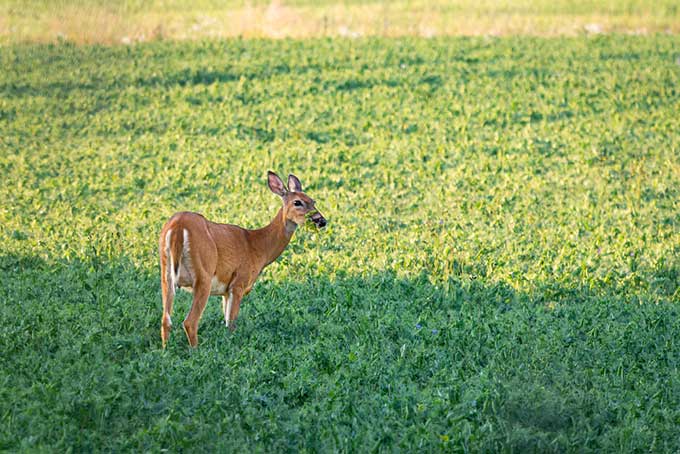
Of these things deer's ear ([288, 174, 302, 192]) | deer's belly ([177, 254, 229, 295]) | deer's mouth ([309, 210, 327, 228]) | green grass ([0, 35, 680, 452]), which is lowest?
green grass ([0, 35, 680, 452])

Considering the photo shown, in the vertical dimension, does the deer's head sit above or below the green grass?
above

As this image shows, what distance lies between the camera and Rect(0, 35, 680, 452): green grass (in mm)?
7324

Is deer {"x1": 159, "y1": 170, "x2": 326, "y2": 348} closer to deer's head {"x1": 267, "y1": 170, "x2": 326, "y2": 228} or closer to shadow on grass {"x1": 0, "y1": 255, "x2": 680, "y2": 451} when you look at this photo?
deer's head {"x1": 267, "y1": 170, "x2": 326, "y2": 228}

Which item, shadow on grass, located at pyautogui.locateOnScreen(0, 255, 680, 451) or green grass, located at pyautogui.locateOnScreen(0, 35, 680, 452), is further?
green grass, located at pyautogui.locateOnScreen(0, 35, 680, 452)

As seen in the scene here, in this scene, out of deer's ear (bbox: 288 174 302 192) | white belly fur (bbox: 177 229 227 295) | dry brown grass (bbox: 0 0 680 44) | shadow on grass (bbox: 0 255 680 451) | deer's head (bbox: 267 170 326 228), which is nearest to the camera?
A: shadow on grass (bbox: 0 255 680 451)

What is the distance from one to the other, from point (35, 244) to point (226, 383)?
5805mm

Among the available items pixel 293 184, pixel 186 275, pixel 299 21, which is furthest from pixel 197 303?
pixel 299 21

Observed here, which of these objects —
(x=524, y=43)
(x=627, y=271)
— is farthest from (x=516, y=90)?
(x=627, y=271)

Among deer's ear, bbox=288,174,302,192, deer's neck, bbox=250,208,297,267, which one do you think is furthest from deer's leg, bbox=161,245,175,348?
deer's ear, bbox=288,174,302,192

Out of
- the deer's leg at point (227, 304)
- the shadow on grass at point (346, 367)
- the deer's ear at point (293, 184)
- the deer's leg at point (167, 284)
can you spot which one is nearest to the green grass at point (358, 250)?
the shadow on grass at point (346, 367)

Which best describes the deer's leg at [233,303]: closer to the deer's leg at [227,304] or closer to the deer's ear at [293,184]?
the deer's leg at [227,304]

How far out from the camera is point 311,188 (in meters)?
16.5

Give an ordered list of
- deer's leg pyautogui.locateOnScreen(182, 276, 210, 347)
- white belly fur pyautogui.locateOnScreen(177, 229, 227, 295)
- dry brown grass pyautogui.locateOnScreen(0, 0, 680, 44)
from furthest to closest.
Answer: dry brown grass pyautogui.locateOnScreen(0, 0, 680, 44) < deer's leg pyautogui.locateOnScreen(182, 276, 210, 347) < white belly fur pyautogui.locateOnScreen(177, 229, 227, 295)

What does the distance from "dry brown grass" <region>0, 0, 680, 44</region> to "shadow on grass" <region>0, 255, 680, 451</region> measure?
818 inches
